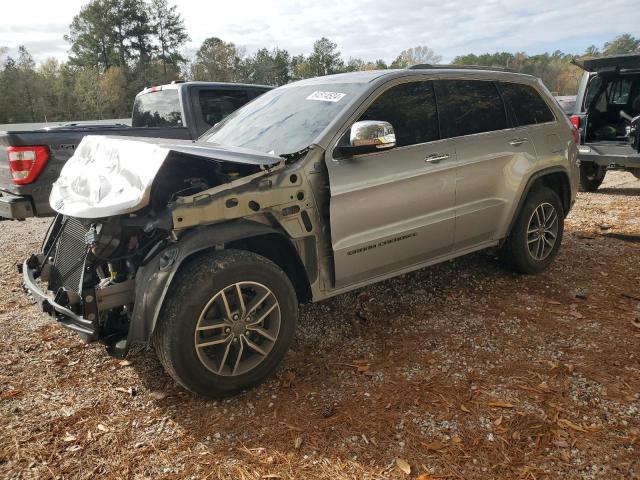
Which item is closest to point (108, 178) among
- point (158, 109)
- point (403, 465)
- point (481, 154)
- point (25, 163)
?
point (403, 465)

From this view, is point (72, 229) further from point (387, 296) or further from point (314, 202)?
point (387, 296)

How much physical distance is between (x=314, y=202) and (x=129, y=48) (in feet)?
215

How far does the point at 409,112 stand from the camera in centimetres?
380

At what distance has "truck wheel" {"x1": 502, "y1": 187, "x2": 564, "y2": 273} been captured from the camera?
460 centimetres

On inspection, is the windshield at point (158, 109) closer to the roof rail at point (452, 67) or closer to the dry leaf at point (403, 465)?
the roof rail at point (452, 67)

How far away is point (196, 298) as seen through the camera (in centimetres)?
273

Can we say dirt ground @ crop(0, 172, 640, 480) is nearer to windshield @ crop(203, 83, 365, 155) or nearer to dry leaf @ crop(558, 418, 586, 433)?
dry leaf @ crop(558, 418, 586, 433)

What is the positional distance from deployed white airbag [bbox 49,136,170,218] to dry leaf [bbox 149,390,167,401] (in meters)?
1.16

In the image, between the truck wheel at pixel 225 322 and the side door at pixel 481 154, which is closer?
the truck wheel at pixel 225 322

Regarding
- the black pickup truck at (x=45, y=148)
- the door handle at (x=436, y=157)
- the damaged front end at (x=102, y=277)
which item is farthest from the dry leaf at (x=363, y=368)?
the black pickup truck at (x=45, y=148)

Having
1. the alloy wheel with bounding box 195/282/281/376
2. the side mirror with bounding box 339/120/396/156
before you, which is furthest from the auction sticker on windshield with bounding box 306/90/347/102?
the alloy wheel with bounding box 195/282/281/376

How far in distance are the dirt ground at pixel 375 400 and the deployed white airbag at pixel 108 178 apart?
3.78ft

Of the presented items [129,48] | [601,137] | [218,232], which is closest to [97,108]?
[129,48]

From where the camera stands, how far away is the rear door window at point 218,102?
650 centimetres
